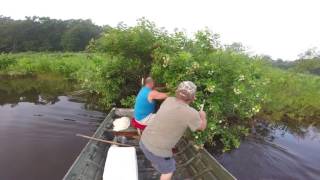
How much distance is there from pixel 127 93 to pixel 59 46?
69920mm

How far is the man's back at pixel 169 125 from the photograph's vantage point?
4.55 meters

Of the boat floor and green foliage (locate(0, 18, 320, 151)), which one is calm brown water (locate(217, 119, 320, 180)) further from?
the boat floor

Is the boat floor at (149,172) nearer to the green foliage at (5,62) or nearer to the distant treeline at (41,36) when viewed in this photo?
the green foliage at (5,62)

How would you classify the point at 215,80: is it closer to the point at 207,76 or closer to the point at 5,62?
the point at 207,76

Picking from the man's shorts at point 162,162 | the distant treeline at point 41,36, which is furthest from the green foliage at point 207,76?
the distant treeline at point 41,36

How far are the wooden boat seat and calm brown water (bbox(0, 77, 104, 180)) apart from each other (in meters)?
3.25

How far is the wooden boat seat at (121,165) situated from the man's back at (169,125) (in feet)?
2.15

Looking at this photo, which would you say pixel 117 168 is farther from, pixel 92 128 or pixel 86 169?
pixel 92 128

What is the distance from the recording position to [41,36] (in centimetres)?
7938

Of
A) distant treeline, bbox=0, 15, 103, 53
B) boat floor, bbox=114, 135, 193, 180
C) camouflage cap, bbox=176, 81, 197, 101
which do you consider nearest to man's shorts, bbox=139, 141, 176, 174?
camouflage cap, bbox=176, 81, 197, 101

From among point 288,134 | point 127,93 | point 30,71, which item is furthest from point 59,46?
point 288,134

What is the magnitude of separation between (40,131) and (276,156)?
8.70m

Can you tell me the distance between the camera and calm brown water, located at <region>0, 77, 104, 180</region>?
866 centimetres

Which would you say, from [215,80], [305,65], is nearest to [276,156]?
[215,80]
